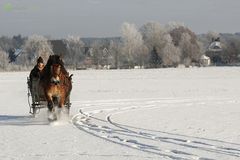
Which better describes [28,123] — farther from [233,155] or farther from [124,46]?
[124,46]

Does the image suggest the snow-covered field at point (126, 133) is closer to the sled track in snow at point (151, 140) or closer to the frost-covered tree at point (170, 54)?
the sled track in snow at point (151, 140)

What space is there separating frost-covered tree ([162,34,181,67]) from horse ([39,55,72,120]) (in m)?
91.7

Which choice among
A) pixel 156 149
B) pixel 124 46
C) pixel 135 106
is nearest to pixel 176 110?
pixel 135 106

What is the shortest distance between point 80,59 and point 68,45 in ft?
20.2

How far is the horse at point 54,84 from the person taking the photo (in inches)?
586

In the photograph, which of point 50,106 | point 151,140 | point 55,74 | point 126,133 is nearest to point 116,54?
point 50,106

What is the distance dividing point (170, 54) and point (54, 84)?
94688 millimetres

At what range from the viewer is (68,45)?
139125 mm

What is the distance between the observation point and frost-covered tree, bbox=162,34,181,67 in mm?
107938

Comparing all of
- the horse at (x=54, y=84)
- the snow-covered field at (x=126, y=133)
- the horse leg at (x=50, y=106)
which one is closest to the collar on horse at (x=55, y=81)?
the horse at (x=54, y=84)

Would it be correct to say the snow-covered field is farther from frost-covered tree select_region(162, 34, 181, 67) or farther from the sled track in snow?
frost-covered tree select_region(162, 34, 181, 67)

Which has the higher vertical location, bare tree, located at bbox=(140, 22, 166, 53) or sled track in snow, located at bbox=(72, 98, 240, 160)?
bare tree, located at bbox=(140, 22, 166, 53)

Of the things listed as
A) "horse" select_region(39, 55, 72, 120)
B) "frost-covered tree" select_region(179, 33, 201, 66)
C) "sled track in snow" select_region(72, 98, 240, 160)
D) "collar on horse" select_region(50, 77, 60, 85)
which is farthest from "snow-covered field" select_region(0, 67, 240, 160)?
"frost-covered tree" select_region(179, 33, 201, 66)

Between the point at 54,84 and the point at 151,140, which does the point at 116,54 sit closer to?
the point at 54,84
